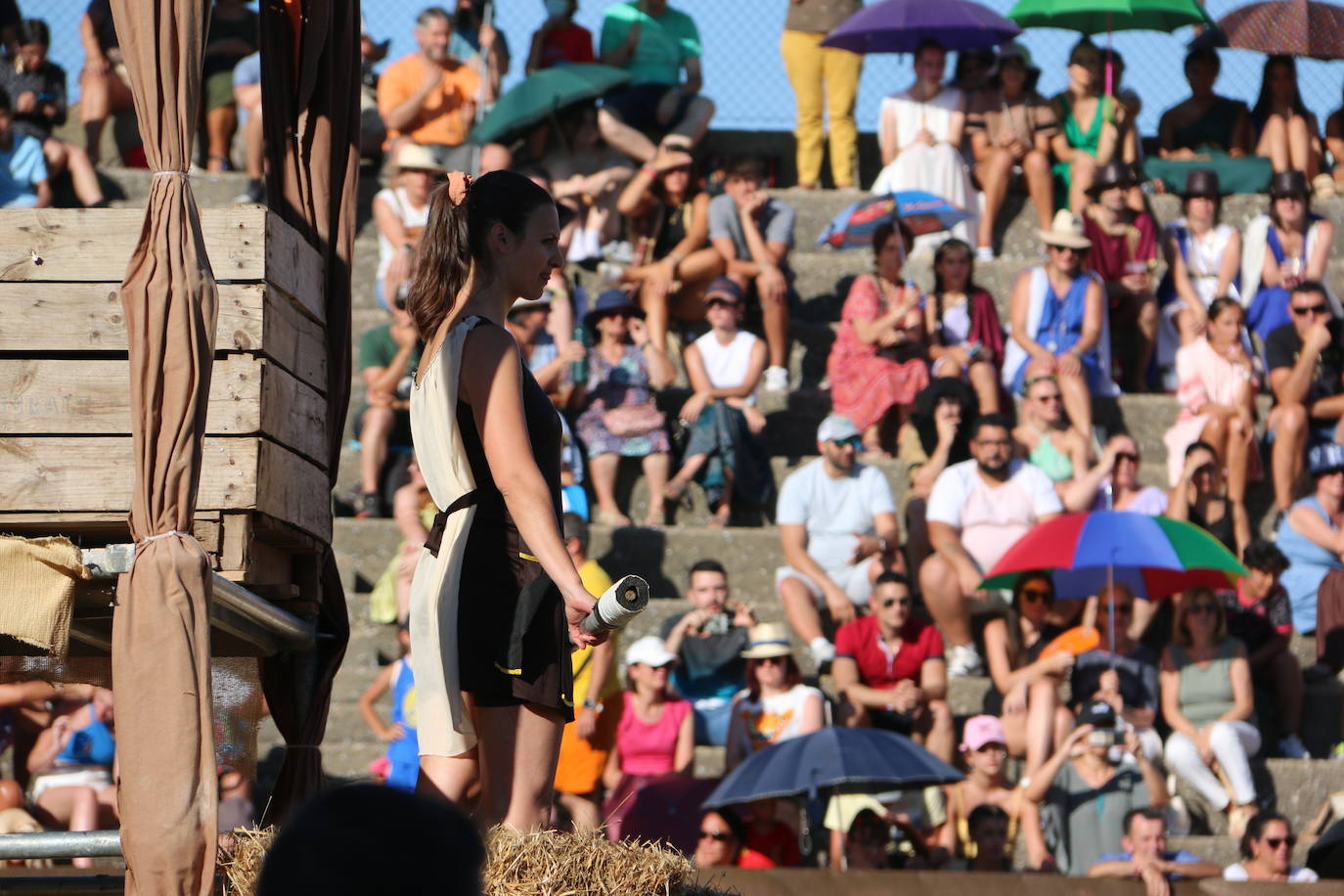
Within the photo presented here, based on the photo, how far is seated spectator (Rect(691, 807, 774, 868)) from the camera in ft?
28.3

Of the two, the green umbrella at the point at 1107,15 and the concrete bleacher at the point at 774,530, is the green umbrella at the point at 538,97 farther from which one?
the green umbrella at the point at 1107,15

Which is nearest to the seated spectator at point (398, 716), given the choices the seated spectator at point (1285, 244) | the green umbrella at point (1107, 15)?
the seated spectator at point (1285, 244)

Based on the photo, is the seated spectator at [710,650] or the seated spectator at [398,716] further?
the seated spectator at [710,650]

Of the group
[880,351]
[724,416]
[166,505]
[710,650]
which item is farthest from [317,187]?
[880,351]

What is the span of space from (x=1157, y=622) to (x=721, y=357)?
291 centimetres

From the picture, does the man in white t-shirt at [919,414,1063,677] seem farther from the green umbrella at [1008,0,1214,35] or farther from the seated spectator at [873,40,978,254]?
the green umbrella at [1008,0,1214,35]

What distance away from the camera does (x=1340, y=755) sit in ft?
34.0

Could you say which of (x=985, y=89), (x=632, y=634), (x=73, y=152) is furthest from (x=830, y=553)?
(x=73, y=152)

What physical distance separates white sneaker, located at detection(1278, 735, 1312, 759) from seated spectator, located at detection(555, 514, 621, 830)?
11.5 feet

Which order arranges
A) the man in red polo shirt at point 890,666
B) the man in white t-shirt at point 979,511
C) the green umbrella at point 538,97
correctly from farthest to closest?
the green umbrella at point 538,97
the man in white t-shirt at point 979,511
the man in red polo shirt at point 890,666

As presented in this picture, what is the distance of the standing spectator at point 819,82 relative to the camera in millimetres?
14094

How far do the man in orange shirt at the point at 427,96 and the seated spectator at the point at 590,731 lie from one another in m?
4.66

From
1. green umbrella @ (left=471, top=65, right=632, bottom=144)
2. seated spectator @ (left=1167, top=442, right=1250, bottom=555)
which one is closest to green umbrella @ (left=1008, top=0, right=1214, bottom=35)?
green umbrella @ (left=471, top=65, right=632, bottom=144)

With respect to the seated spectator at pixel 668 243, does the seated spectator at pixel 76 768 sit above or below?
below
